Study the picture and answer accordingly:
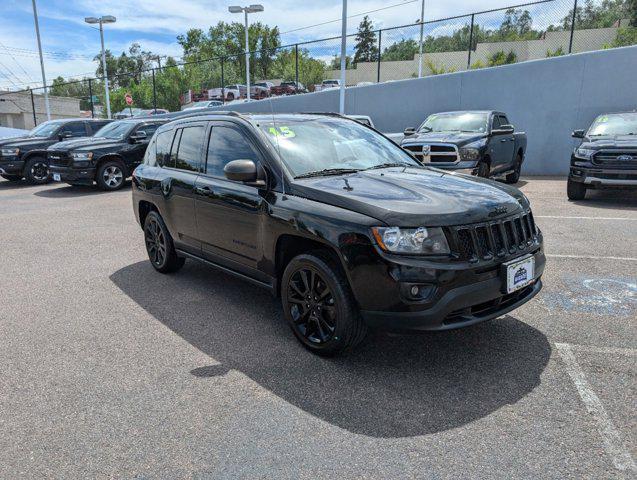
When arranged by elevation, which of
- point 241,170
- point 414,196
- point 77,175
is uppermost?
point 241,170

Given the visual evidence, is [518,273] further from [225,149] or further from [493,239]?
[225,149]

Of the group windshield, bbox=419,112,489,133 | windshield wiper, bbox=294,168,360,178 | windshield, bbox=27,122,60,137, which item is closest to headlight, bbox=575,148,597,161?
windshield, bbox=419,112,489,133

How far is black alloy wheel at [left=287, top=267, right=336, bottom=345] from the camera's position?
11.4 feet

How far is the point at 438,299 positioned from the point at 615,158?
7.94m

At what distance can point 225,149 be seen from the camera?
14.7 ft

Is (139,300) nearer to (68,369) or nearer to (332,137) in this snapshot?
(68,369)

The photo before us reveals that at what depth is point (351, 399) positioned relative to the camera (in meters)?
3.06

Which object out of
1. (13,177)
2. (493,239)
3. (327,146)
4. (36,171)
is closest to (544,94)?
(327,146)

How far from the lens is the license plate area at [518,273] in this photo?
3.23 m

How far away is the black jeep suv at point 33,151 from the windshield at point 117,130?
1781mm

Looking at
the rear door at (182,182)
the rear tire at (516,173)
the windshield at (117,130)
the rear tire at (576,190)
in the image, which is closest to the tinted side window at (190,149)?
the rear door at (182,182)

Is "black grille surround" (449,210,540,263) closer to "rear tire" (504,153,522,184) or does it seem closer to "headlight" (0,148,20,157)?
"rear tire" (504,153,522,184)

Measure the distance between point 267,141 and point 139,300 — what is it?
2.16 meters

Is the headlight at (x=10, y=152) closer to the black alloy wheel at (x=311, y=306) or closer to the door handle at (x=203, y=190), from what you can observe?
the door handle at (x=203, y=190)
